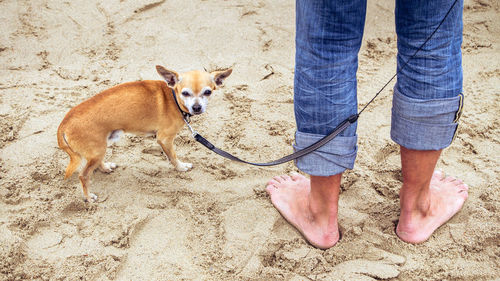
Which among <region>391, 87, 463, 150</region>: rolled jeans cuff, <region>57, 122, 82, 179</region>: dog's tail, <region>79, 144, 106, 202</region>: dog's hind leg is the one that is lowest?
<region>79, 144, 106, 202</region>: dog's hind leg

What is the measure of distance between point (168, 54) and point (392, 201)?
242cm

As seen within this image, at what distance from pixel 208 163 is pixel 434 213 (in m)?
1.46

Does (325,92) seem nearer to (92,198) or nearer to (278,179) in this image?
(278,179)

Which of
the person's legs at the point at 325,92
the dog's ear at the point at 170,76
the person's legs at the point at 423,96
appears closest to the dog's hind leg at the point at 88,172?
the dog's ear at the point at 170,76

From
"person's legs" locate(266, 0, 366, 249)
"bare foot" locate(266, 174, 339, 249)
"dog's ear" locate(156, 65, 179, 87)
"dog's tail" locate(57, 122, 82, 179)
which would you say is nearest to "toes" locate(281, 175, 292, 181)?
"bare foot" locate(266, 174, 339, 249)

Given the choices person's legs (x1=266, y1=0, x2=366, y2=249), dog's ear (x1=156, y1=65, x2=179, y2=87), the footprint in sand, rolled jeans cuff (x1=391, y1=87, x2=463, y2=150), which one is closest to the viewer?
person's legs (x1=266, y1=0, x2=366, y2=249)

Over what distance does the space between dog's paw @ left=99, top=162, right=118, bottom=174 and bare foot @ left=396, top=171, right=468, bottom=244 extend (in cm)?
186

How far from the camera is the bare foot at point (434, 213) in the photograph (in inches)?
82.3

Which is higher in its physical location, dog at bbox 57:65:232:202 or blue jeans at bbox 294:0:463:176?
blue jeans at bbox 294:0:463:176

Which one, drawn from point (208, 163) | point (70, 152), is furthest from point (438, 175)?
point (70, 152)

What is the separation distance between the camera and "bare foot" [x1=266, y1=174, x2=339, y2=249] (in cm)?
209

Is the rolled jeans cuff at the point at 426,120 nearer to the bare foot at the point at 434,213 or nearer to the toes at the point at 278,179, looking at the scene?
the bare foot at the point at 434,213

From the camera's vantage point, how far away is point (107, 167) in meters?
2.69

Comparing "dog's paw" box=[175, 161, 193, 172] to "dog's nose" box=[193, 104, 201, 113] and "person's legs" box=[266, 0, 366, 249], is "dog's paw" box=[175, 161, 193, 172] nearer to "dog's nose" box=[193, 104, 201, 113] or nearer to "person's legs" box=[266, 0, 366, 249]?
"dog's nose" box=[193, 104, 201, 113]
